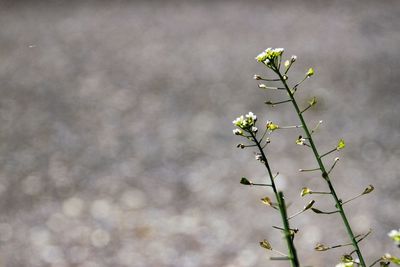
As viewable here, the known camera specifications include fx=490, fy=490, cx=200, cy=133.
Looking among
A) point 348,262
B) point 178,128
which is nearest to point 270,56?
point 348,262

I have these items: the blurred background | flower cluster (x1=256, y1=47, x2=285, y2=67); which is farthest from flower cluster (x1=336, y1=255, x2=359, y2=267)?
the blurred background

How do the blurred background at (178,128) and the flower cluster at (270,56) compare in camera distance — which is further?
the blurred background at (178,128)

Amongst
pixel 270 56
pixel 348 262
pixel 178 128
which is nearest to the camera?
pixel 348 262

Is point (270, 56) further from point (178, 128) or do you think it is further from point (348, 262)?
point (178, 128)

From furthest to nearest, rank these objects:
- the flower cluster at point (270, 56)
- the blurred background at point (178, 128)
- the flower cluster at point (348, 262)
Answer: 1. the blurred background at point (178, 128)
2. the flower cluster at point (270, 56)
3. the flower cluster at point (348, 262)

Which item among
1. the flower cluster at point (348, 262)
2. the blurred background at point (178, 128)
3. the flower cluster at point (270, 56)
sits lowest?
the flower cluster at point (348, 262)

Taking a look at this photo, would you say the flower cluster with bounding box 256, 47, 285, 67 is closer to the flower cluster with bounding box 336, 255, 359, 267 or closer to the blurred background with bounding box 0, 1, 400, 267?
the flower cluster with bounding box 336, 255, 359, 267

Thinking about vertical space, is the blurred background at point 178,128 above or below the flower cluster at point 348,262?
above

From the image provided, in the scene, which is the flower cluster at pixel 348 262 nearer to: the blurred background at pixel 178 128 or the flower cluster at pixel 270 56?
the flower cluster at pixel 270 56

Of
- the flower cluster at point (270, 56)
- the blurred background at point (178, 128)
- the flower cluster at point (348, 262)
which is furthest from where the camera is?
the blurred background at point (178, 128)

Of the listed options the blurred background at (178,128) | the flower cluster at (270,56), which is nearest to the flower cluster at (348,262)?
the flower cluster at (270,56)
